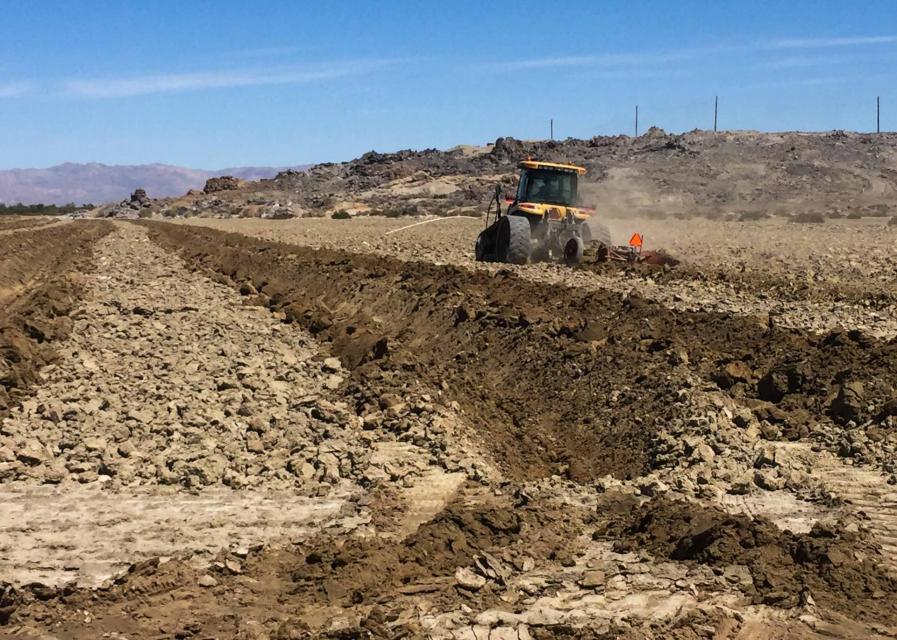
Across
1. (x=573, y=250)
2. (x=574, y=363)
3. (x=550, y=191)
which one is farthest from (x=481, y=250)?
(x=574, y=363)

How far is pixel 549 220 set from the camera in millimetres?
21672

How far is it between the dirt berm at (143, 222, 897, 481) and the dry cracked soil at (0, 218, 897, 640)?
0.04 meters

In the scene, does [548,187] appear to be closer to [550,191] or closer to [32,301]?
[550,191]

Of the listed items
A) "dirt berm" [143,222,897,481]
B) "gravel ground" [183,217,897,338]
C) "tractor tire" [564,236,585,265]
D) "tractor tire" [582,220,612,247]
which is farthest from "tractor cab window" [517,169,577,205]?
"dirt berm" [143,222,897,481]

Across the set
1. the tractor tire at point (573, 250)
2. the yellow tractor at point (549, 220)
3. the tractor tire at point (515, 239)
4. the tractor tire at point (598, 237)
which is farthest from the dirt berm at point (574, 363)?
the tractor tire at point (598, 237)

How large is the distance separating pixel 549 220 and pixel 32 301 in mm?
10309

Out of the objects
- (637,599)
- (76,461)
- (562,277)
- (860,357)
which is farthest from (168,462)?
(562,277)

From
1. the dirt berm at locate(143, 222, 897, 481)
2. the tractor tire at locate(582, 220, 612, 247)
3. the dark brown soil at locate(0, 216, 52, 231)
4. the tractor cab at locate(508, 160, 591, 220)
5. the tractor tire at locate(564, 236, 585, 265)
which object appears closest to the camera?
the dirt berm at locate(143, 222, 897, 481)

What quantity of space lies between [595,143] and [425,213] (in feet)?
95.8

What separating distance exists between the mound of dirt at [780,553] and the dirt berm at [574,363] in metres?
1.92

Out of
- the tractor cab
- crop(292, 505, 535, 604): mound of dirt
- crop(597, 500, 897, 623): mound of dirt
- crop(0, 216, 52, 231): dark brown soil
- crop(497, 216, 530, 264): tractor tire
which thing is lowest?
crop(292, 505, 535, 604): mound of dirt

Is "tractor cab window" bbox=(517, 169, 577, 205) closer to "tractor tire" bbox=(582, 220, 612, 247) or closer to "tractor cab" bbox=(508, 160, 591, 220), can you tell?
"tractor cab" bbox=(508, 160, 591, 220)

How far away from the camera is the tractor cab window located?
A: 21984 millimetres

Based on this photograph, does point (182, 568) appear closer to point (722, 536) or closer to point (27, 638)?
point (27, 638)
